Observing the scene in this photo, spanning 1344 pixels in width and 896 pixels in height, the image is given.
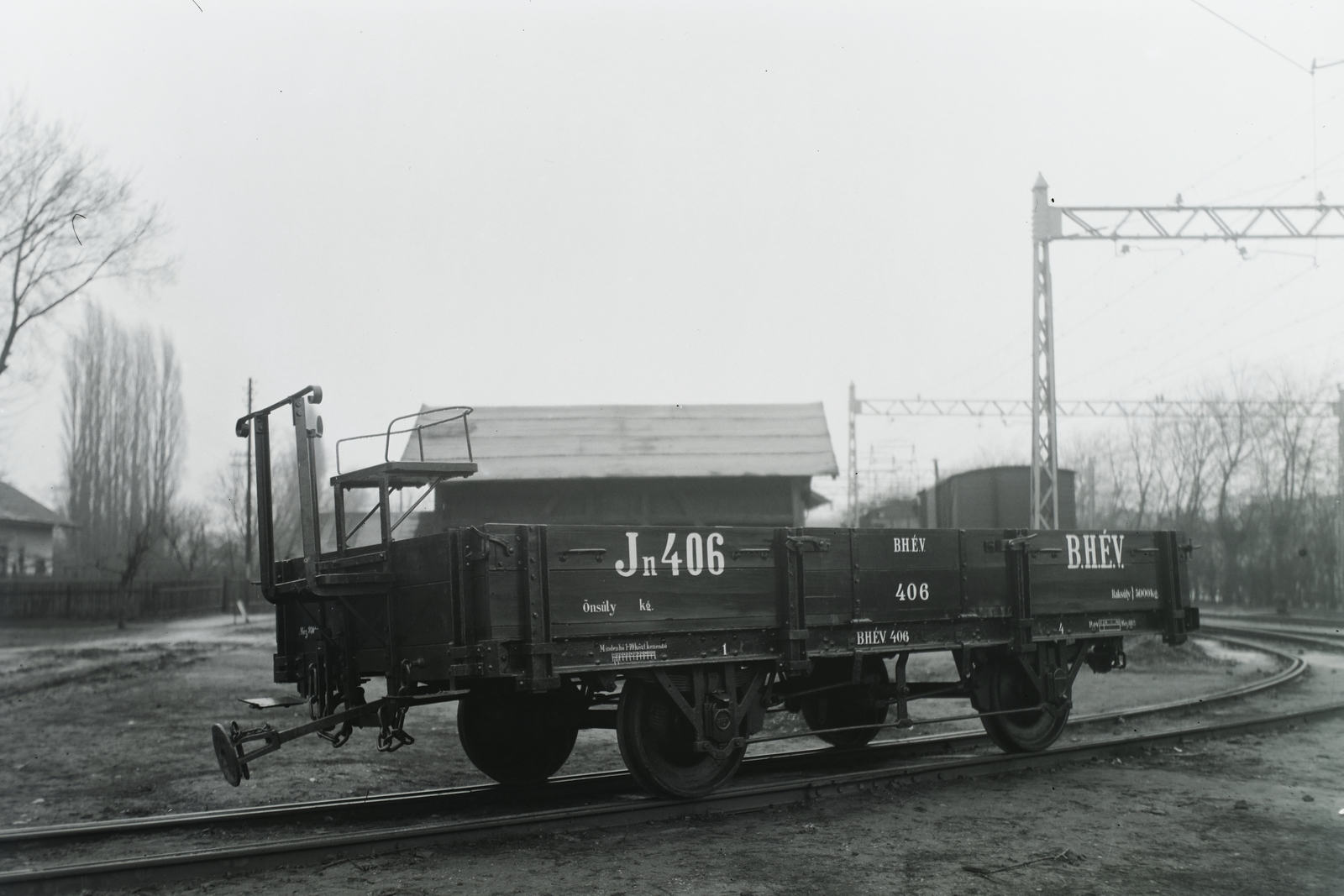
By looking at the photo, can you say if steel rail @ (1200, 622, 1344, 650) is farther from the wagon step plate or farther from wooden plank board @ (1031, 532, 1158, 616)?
the wagon step plate

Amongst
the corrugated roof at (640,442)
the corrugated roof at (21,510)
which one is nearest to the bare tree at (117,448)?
the corrugated roof at (21,510)

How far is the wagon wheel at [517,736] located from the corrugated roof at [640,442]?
39.3 ft

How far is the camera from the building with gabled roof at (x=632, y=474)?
21188 millimetres

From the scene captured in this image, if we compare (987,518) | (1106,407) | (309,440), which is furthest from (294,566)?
(1106,407)

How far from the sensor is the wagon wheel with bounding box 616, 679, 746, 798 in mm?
6965

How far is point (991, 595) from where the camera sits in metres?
8.75

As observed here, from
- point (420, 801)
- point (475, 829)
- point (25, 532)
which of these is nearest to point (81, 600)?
point (25, 532)

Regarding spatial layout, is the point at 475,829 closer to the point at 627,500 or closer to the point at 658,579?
the point at 658,579

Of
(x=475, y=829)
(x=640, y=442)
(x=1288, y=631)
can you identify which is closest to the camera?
(x=475, y=829)

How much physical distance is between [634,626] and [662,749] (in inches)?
39.9

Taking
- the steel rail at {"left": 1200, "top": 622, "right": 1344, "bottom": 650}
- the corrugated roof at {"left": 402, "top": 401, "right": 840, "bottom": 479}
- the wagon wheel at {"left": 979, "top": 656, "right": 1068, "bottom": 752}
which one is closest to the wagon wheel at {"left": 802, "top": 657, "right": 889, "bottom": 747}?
the wagon wheel at {"left": 979, "top": 656, "right": 1068, "bottom": 752}

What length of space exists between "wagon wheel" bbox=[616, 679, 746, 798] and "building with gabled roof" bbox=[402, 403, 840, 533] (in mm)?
13459

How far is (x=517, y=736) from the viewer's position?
805 centimetres

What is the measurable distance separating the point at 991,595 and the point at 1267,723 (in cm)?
435
